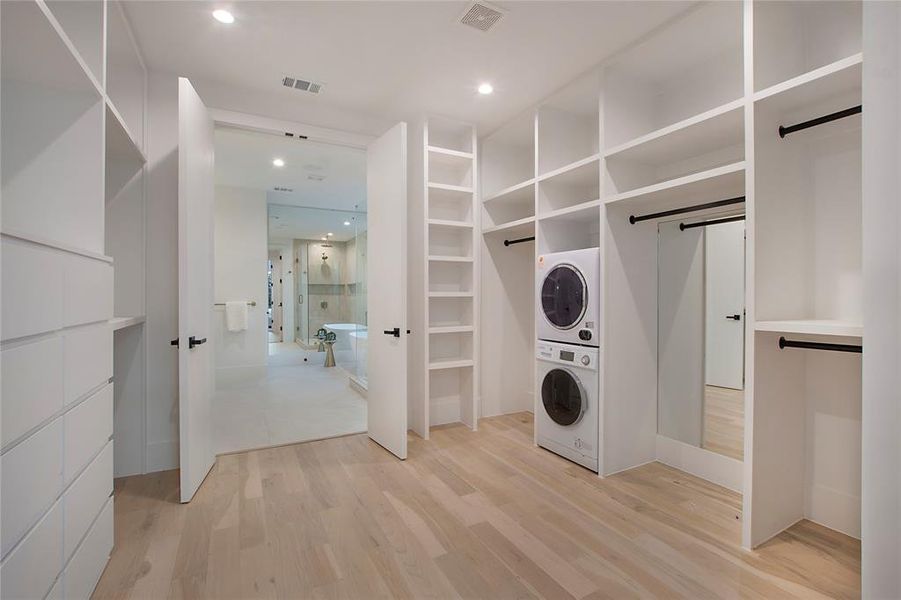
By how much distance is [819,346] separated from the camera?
180cm

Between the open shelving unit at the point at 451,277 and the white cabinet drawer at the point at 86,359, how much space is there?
205 centimetres

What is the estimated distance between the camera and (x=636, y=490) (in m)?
2.44

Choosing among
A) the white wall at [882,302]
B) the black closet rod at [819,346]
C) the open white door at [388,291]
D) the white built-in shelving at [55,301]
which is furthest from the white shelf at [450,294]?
the white wall at [882,302]

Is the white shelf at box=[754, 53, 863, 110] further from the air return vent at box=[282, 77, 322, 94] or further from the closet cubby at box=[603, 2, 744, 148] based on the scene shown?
the air return vent at box=[282, 77, 322, 94]

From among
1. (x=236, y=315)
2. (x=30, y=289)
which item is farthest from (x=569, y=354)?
(x=236, y=315)

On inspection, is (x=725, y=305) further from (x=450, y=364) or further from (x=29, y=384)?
(x=29, y=384)

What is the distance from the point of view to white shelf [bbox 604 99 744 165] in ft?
6.58

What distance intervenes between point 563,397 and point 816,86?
2123 mm

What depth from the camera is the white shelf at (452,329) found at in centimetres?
330

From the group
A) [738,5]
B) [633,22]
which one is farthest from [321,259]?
[738,5]

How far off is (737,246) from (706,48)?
1.18 m

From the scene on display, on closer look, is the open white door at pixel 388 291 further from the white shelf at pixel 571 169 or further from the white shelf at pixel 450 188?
the white shelf at pixel 571 169

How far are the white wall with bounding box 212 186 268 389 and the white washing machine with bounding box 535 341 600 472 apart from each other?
4.05m

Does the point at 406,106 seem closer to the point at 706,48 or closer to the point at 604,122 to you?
the point at 604,122
